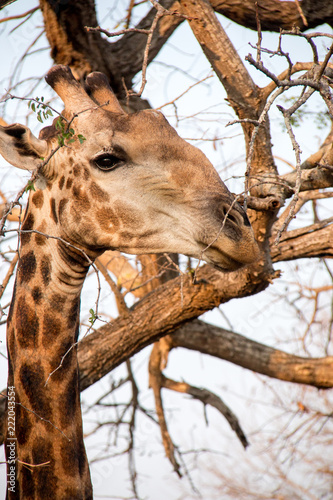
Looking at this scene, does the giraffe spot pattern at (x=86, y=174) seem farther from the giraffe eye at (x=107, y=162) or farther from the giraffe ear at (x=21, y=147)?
the giraffe ear at (x=21, y=147)

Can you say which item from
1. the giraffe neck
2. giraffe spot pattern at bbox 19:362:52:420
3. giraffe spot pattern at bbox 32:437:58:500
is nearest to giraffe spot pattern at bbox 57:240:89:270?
the giraffe neck

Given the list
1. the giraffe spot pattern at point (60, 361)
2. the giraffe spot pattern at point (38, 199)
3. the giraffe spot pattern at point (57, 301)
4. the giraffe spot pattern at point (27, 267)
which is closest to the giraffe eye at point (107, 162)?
the giraffe spot pattern at point (38, 199)

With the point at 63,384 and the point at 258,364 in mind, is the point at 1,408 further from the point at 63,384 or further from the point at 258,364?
the point at 258,364

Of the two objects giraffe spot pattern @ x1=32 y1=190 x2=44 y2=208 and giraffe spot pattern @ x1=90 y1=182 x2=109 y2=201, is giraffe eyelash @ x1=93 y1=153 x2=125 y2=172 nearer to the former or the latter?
giraffe spot pattern @ x1=90 y1=182 x2=109 y2=201

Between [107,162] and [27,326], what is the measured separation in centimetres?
97

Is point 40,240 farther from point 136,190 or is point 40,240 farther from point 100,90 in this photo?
point 100,90

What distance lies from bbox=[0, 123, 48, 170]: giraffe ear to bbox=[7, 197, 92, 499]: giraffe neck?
12.7 inches

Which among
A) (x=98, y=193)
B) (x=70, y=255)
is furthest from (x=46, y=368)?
(x=98, y=193)

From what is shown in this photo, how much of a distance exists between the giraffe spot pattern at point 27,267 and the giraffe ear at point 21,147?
1.61 feet

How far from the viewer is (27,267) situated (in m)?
2.94

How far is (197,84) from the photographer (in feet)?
13.8

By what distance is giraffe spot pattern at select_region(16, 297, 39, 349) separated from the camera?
9.32ft

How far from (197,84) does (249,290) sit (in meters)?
1.67

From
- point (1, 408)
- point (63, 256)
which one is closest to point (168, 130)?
point (63, 256)
